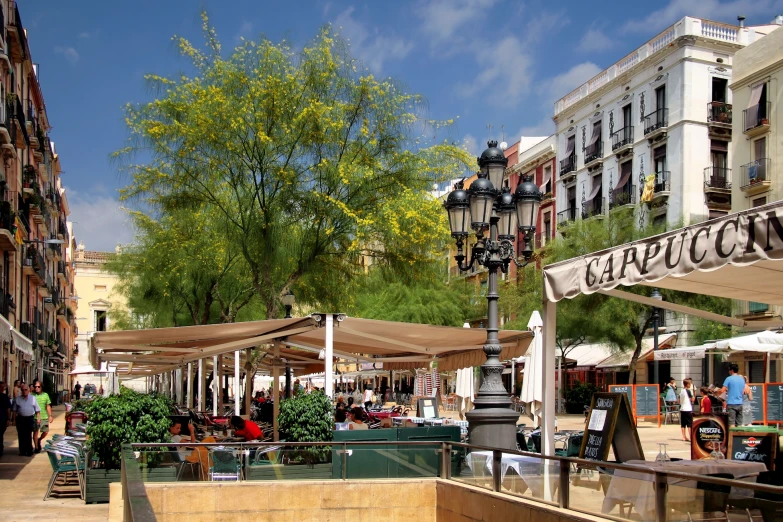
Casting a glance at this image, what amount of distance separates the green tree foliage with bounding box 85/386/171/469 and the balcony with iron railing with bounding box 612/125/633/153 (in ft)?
115

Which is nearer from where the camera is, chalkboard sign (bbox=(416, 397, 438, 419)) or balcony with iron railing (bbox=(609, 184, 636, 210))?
chalkboard sign (bbox=(416, 397, 438, 419))

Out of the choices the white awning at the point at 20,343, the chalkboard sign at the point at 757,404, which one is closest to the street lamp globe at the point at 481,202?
the white awning at the point at 20,343

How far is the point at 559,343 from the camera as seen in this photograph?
41625 millimetres

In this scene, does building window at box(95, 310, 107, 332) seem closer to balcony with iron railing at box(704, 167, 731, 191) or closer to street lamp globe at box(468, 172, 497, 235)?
balcony with iron railing at box(704, 167, 731, 191)

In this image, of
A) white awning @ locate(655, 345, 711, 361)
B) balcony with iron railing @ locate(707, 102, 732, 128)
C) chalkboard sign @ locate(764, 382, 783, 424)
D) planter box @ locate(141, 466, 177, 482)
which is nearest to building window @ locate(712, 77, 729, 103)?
balcony with iron railing @ locate(707, 102, 732, 128)

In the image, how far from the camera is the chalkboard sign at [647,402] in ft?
94.3

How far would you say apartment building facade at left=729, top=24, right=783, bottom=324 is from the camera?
35.5m

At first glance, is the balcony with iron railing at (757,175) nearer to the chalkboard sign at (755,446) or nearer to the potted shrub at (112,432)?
the chalkboard sign at (755,446)

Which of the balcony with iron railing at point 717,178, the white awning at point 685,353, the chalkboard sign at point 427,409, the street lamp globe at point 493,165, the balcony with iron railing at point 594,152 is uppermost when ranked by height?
the balcony with iron railing at point 594,152

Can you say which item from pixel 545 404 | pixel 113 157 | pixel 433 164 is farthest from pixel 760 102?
pixel 545 404

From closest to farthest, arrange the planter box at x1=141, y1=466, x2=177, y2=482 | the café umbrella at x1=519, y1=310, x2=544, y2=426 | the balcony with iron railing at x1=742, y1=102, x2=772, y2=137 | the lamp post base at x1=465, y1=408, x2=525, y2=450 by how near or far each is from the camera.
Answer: the planter box at x1=141, y1=466, x2=177, y2=482
the lamp post base at x1=465, y1=408, x2=525, y2=450
the café umbrella at x1=519, y1=310, x2=544, y2=426
the balcony with iron railing at x1=742, y1=102, x2=772, y2=137

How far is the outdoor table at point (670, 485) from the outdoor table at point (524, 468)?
0.84 m

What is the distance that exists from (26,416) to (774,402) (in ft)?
56.2

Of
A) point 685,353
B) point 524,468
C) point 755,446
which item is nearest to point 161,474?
point 524,468
